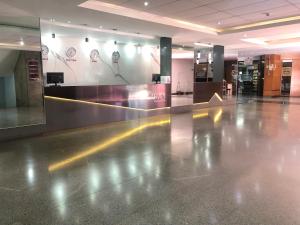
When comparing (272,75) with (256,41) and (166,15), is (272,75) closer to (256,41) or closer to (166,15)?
(256,41)

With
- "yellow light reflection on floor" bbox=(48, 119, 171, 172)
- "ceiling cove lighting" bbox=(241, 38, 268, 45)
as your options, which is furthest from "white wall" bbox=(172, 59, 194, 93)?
"yellow light reflection on floor" bbox=(48, 119, 171, 172)

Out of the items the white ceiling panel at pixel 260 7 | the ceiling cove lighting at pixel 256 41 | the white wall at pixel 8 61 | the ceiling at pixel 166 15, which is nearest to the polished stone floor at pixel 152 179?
the white wall at pixel 8 61

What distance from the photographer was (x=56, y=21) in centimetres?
778

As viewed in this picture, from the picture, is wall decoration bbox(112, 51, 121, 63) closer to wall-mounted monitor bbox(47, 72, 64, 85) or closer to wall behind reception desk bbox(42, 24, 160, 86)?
wall behind reception desk bbox(42, 24, 160, 86)

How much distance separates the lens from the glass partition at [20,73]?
713 centimetres

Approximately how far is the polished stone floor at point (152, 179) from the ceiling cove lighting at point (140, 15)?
11.9 ft

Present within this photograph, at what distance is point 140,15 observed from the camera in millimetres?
7535

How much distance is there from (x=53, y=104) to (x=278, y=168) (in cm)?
650

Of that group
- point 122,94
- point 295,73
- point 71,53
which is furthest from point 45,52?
point 295,73

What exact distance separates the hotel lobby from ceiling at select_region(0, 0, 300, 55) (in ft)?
0.12

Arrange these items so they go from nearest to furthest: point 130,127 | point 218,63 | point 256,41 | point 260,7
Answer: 1. point 260,7
2. point 130,127
3. point 256,41
4. point 218,63

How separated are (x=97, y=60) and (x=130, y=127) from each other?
461cm

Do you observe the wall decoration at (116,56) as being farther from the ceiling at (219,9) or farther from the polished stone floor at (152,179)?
the polished stone floor at (152,179)

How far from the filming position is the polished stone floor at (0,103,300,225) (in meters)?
2.96
